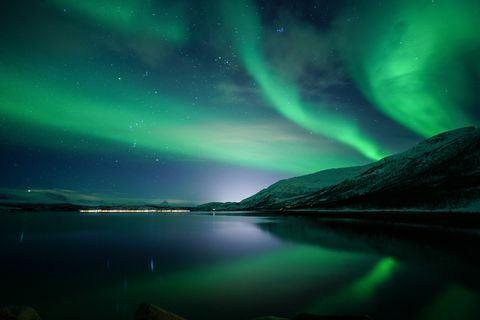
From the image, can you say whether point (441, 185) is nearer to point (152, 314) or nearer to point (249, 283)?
point (249, 283)

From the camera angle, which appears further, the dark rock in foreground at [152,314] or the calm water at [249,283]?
the calm water at [249,283]

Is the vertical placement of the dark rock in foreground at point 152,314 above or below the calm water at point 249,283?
above

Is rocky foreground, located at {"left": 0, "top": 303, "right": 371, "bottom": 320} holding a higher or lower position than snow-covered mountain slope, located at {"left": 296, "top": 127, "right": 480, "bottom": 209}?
lower

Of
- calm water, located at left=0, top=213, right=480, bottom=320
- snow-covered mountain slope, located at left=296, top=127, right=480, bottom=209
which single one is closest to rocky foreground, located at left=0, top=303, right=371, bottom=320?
calm water, located at left=0, top=213, right=480, bottom=320

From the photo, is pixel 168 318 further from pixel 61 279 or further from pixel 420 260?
pixel 420 260

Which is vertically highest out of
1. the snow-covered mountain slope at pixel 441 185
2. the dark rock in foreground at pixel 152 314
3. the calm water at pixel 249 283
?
the snow-covered mountain slope at pixel 441 185

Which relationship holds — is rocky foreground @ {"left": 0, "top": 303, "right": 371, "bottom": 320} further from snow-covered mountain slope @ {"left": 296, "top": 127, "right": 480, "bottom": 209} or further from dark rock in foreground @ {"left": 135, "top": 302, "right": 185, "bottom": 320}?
snow-covered mountain slope @ {"left": 296, "top": 127, "right": 480, "bottom": 209}

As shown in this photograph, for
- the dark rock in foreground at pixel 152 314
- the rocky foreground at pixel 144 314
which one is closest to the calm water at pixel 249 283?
the rocky foreground at pixel 144 314

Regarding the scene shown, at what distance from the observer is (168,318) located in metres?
9.95

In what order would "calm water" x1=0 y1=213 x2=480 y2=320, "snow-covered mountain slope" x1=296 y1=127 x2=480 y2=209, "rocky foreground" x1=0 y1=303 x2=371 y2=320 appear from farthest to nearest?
"snow-covered mountain slope" x1=296 y1=127 x2=480 y2=209 < "calm water" x1=0 y1=213 x2=480 y2=320 < "rocky foreground" x1=0 y1=303 x2=371 y2=320

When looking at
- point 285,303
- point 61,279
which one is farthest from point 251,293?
point 61,279

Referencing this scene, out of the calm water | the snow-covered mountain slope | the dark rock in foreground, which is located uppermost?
the snow-covered mountain slope

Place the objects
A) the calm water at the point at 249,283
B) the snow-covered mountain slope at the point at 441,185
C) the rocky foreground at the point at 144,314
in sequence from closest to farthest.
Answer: the rocky foreground at the point at 144,314 < the calm water at the point at 249,283 < the snow-covered mountain slope at the point at 441,185

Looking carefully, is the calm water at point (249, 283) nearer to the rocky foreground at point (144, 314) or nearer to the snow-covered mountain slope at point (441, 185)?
the rocky foreground at point (144, 314)
